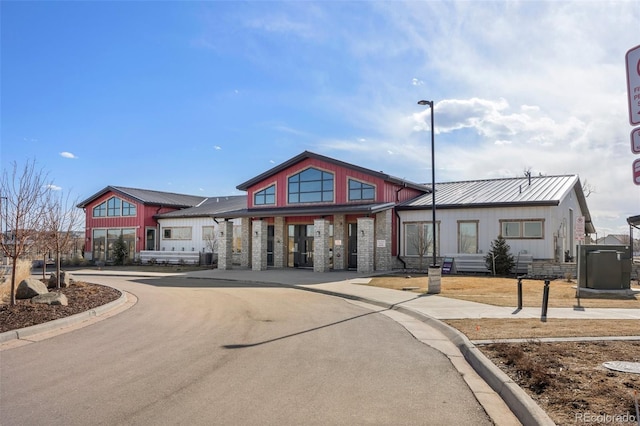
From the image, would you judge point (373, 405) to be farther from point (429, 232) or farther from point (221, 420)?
Result: point (429, 232)

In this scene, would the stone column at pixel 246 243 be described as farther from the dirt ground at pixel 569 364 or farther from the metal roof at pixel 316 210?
the dirt ground at pixel 569 364

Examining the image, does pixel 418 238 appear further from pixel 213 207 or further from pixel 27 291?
pixel 27 291

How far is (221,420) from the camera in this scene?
487 centimetres

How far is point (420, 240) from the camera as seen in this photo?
28094 mm

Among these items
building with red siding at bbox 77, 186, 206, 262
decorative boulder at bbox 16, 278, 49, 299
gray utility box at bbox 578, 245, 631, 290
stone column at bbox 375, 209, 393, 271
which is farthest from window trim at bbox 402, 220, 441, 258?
building with red siding at bbox 77, 186, 206, 262

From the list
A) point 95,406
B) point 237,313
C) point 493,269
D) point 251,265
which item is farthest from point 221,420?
point 251,265

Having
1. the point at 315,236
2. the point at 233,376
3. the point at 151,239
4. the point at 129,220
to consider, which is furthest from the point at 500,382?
the point at 129,220

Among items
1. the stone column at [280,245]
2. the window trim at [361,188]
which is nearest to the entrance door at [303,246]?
the stone column at [280,245]

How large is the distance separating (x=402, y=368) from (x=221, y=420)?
3.08m

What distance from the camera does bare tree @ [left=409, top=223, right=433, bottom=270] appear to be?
28.2 m

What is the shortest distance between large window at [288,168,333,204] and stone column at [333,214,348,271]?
1.83 m

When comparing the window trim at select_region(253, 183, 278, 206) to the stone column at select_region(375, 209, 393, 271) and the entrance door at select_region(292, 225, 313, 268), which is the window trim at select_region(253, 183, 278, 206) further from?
the stone column at select_region(375, 209, 393, 271)

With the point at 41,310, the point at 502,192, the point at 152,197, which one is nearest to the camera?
the point at 41,310

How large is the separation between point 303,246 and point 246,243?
14.0 ft
